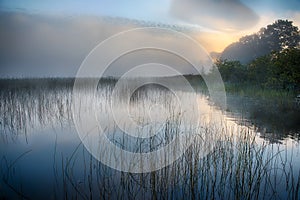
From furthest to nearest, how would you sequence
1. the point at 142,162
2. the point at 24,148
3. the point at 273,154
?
the point at 24,148 < the point at 273,154 < the point at 142,162

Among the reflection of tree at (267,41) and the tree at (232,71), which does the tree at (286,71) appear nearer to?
the tree at (232,71)

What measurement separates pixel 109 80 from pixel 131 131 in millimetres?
12608

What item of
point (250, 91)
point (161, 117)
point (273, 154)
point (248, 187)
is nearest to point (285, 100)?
point (250, 91)

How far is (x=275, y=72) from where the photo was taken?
14.3m

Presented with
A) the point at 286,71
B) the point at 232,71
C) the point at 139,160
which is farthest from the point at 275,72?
the point at 139,160

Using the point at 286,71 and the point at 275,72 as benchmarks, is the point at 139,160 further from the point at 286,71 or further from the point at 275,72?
the point at 275,72

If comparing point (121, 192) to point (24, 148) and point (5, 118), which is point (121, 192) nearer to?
point (24, 148)

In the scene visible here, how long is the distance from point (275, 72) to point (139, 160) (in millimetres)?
12763

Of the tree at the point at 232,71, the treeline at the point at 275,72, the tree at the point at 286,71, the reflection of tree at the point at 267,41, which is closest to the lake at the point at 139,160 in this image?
the tree at the point at 286,71

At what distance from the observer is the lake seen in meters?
3.28

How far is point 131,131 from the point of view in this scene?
5898mm

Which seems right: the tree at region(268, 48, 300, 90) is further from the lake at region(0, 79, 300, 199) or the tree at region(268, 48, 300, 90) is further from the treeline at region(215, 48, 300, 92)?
the lake at region(0, 79, 300, 199)

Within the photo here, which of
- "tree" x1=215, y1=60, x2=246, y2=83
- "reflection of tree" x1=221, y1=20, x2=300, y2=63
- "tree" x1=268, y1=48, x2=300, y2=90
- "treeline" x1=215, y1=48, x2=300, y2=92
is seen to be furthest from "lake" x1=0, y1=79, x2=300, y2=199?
"reflection of tree" x1=221, y1=20, x2=300, y2=63

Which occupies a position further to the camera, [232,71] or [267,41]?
[267,41]
